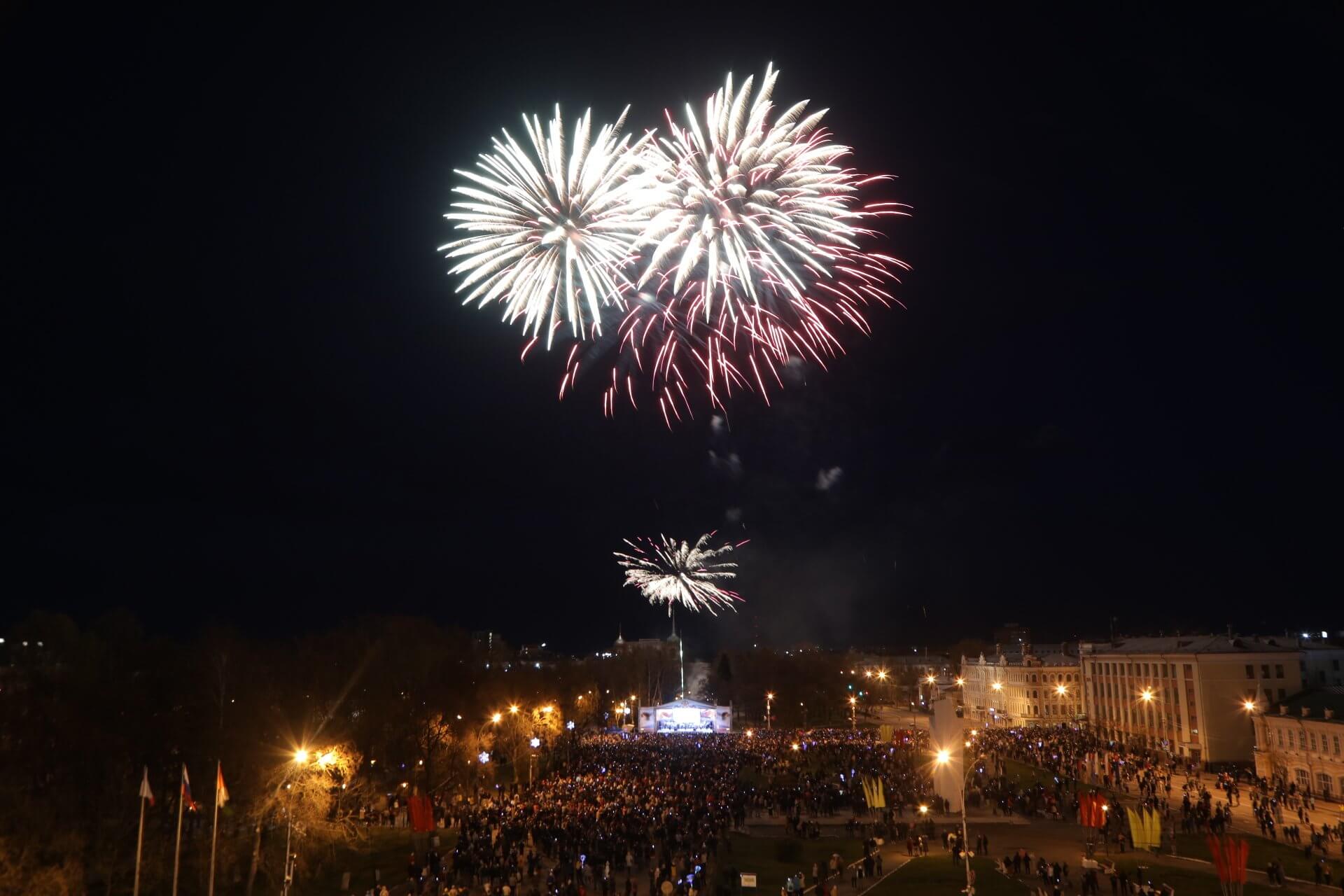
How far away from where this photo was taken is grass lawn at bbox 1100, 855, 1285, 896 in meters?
23.7

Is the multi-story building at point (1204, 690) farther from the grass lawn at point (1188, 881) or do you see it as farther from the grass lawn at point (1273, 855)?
the grass lawn at point (1188, 881)

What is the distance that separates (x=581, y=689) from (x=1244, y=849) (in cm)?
7995

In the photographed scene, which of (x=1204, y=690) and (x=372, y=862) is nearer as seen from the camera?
(x=372, y=862)

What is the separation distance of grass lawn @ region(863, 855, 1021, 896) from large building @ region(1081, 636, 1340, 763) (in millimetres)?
31989

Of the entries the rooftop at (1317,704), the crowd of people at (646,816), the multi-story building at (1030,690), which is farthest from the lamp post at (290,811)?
the multi-story building at (1030,690)

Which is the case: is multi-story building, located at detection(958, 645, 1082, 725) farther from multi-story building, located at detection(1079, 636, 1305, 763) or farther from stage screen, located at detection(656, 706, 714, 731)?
stage screen, located at detection(656, 706, 714, 731)

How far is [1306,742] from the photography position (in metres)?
42.6

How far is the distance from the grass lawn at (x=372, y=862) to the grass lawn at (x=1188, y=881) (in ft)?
72.8

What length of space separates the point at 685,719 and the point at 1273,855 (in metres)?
Result: 65.1

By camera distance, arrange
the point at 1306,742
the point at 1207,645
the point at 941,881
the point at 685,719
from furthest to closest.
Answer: the point at 685,719
the point at 1207,645
the point at 1306,742
the point at 941,881

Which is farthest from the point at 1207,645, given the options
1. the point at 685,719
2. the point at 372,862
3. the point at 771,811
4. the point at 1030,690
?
the point at 372,862

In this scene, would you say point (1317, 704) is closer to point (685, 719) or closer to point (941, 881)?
point (941, 881)

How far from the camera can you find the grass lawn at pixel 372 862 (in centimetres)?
2872

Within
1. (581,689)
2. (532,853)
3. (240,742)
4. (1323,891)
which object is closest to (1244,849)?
(1323,891)
